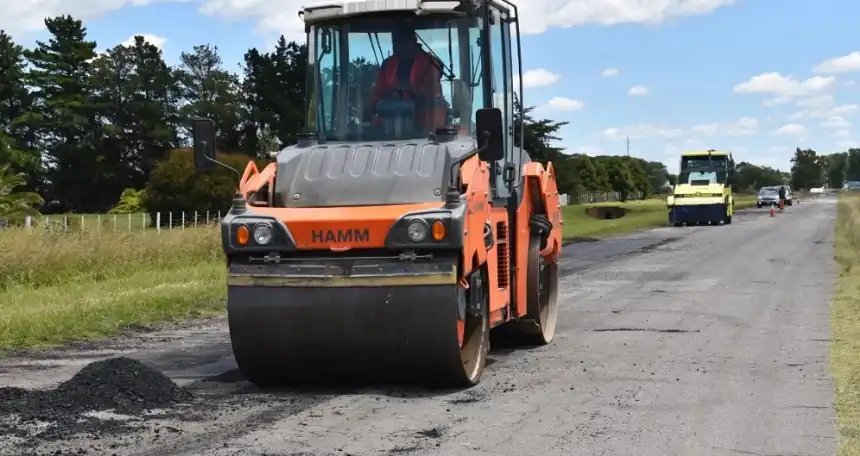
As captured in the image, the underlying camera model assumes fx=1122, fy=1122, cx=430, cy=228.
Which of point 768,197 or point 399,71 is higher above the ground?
point 399,71

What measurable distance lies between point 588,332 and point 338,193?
5.03m

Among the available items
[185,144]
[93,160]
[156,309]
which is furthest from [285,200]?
[185,144]

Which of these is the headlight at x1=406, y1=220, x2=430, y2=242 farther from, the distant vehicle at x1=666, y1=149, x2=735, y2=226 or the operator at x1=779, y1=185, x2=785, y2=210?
the operator at x1=779, y1=185, x2=785, y2=210

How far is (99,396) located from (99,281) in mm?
10995

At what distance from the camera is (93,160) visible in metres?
80.4

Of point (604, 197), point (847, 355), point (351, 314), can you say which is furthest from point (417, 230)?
point (604, 197)

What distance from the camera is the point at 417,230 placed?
26.1 ft

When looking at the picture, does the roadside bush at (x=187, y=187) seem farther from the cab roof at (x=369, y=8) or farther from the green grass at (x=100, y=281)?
the cab roof at (x=369, y=8)

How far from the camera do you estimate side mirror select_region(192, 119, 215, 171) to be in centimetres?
862

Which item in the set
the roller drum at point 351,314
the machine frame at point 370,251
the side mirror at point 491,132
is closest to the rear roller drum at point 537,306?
Result: the machine frame at point 370,251

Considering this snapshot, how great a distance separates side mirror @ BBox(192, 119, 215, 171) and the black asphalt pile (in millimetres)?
1613

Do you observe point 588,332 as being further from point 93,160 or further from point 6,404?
point 93,160

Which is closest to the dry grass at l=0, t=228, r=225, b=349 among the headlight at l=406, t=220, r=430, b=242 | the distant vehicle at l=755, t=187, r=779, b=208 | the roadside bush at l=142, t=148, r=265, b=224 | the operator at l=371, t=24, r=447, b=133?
the operator at l=371, t=24, r=447, b=133

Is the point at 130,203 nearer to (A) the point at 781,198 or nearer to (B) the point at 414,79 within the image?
(A) the point at 781,198
